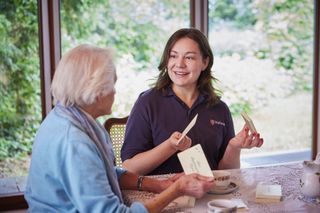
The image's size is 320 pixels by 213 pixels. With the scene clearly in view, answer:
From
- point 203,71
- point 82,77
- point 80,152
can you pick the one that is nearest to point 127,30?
point 203,71

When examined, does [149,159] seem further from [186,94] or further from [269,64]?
[269,64]

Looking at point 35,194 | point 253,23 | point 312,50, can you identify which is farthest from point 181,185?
point 312,50

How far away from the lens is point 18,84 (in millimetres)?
2859

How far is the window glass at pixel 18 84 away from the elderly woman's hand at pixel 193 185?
5.92ft

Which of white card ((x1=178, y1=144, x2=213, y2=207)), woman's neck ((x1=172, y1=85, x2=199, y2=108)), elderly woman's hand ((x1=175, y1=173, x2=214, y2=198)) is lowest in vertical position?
elderly woman's hand ((x1=175, y1=173, x2=214, y2=198))

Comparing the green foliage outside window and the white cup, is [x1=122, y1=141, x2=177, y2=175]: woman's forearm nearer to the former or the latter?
the white cup

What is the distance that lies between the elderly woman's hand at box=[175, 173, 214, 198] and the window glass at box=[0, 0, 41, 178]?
1.81 metres

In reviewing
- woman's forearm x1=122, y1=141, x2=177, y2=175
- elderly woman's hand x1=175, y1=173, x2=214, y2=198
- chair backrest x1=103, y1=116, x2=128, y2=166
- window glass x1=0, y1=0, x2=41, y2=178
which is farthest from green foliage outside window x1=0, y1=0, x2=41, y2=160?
elderly woman's hand x1=175, y1=173, x2=214, y2=198

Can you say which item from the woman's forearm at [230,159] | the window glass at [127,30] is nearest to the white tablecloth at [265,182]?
the woman's forearm at [230,159]

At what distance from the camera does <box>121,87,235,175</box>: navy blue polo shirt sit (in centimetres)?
195

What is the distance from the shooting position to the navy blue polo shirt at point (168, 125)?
1954 millimetres

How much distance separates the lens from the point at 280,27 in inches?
139

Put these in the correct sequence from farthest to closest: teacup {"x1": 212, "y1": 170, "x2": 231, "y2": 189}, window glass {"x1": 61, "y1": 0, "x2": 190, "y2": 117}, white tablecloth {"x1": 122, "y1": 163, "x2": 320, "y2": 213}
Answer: window glass {"x1": 61, "y1": 0, "x2": 190, "y2": 117}
teacup {"x1": 212, "y1": 170, "x2": 231, "y2": 189}
white tablecloth {"x1": 122, "y1": 163, "x2": 320, "y2": 213}

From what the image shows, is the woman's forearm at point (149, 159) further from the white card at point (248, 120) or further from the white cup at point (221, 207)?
the white cup at point (221, 207)
